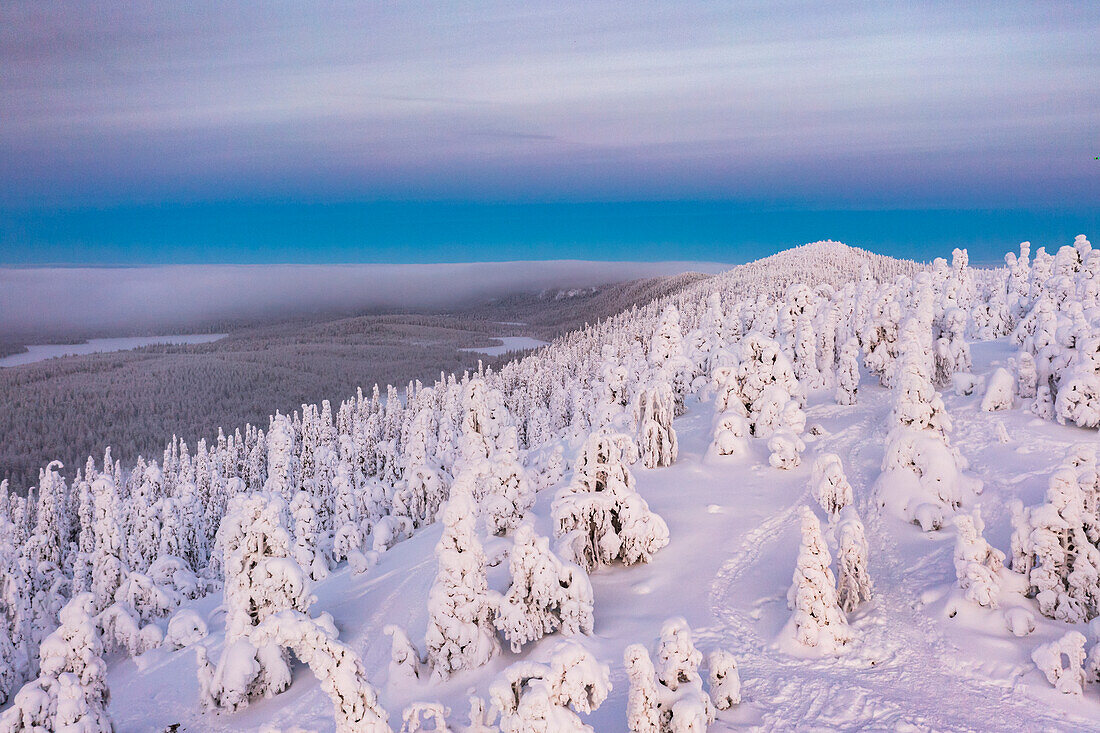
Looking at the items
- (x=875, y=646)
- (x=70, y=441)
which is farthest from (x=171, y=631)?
(x=70, y=441)

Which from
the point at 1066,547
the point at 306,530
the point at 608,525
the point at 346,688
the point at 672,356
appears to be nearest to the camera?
the point at 346,688

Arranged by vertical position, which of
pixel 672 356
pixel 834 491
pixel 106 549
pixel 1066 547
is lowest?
pixel 106 549

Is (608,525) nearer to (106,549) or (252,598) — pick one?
(252,598)

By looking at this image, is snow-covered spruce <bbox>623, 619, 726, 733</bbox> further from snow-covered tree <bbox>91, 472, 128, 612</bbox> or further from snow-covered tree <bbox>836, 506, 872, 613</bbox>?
snow-covered tree <bbox>91, 472, 128, 612</bbox>

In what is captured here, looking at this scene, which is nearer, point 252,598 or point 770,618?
point 770,618

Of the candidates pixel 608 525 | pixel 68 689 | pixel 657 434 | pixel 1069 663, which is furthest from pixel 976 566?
pixel 68 689
